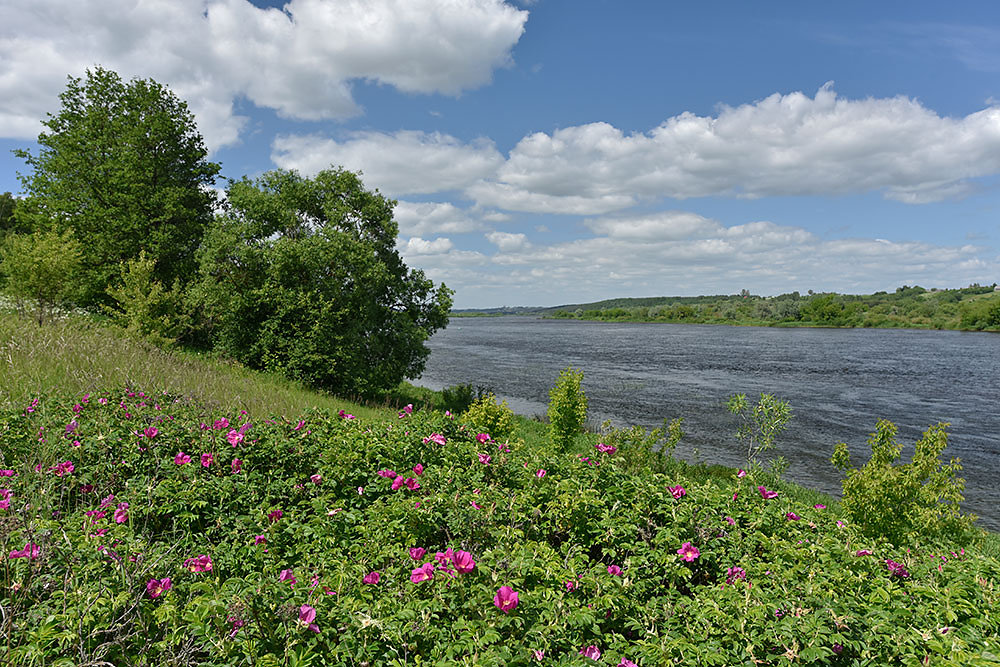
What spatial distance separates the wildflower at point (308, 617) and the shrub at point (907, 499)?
6659 millimetres

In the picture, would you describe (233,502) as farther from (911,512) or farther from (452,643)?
(911,512)

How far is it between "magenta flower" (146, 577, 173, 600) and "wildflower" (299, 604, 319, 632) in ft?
2.79

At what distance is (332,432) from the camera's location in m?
5.41

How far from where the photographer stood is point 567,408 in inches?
489

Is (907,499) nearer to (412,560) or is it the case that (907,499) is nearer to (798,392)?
(412,560)

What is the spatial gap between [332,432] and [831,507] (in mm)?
10919

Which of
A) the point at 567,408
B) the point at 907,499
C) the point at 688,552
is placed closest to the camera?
the point at 688,552

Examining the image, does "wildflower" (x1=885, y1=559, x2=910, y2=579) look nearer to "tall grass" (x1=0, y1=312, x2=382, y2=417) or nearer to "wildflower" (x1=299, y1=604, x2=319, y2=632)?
"wildflower" (x1=299, y1=604, x2=319, y2=632)

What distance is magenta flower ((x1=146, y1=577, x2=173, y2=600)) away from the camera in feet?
8.62

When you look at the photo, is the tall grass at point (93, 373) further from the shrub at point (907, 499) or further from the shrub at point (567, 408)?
the shrub at point (907, 499)

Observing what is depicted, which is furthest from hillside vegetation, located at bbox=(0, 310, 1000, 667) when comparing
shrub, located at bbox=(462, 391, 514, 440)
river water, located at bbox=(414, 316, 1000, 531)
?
river water, located at bbox=(414, 316, 1000, 531)

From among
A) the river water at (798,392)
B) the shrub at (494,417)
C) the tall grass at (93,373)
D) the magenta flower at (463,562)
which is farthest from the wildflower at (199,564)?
the river water at (798,392)

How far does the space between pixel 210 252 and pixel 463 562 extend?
62.6ft

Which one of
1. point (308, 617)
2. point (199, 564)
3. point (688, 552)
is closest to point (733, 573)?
point (688, 552)
